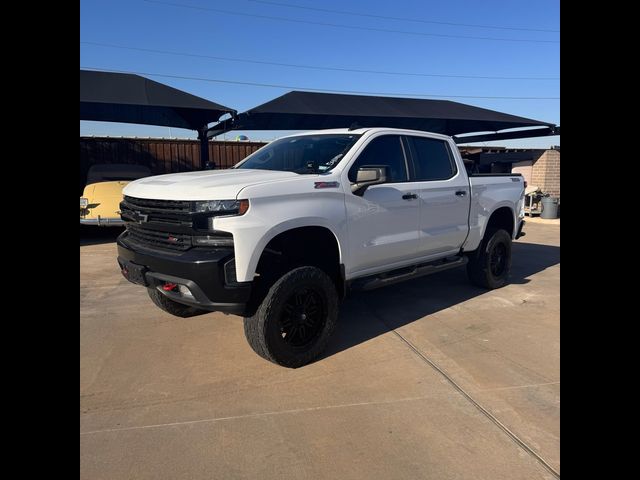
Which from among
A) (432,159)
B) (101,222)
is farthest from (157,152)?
(432,159)

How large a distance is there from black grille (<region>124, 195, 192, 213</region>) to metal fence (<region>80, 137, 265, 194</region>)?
10.2 meters

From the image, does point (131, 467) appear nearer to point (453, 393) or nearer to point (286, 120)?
point (453, 393)

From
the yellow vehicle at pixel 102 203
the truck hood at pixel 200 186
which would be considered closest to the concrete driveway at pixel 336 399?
the truck hood at pixel 200 186

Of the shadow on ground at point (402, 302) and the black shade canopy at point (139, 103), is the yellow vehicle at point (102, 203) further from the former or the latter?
the shadow on ground at point (402, 302)

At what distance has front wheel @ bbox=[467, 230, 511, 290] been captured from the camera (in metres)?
6.03

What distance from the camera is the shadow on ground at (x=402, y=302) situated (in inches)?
177

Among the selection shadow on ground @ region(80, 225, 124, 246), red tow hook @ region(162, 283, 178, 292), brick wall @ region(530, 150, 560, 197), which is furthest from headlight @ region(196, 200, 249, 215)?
brick wall @ region(530, 150, 560, 197)

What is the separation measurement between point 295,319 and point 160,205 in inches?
56.0

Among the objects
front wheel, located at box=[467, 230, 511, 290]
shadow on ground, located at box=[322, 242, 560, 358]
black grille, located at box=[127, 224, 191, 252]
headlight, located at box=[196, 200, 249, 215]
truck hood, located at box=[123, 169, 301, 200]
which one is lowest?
shadow on ground, located at box=[322, 242, 560, 358]

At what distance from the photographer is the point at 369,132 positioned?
14.6 feet

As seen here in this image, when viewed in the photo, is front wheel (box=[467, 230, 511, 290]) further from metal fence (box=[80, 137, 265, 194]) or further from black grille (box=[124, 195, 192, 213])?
metal fence (box=[80, 137, 265, 194])
